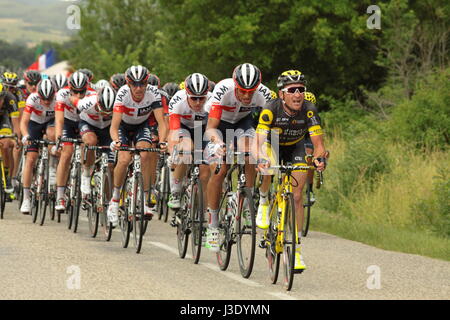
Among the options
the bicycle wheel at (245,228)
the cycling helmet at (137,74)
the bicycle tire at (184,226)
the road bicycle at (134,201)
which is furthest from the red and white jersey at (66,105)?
the bicycle wheel at (245,228)

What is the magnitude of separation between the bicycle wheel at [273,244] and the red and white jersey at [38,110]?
697 centimetres

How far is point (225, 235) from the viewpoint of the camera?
1052 cm

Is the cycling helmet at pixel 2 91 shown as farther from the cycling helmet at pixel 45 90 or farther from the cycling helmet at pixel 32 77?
the cycling helmet at pixel 32 77

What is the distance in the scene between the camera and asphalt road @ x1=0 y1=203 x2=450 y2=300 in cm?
900

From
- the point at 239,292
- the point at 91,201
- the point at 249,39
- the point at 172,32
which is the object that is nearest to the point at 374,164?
the point at 91,201

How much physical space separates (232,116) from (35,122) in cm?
547

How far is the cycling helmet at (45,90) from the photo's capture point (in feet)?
50.7

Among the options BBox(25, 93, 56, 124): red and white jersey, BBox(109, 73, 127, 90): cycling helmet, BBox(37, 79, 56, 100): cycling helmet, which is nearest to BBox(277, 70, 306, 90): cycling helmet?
BBox(37, 79, 56, 100): cycling helmet

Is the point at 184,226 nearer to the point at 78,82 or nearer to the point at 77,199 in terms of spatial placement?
the point at 77,199

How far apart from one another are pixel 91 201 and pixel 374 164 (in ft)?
21.7

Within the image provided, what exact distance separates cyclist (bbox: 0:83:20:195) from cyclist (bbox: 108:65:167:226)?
3.59 meters

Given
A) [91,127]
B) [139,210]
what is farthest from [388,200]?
[139,210]

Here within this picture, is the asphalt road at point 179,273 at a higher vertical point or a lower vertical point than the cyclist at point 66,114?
lower
